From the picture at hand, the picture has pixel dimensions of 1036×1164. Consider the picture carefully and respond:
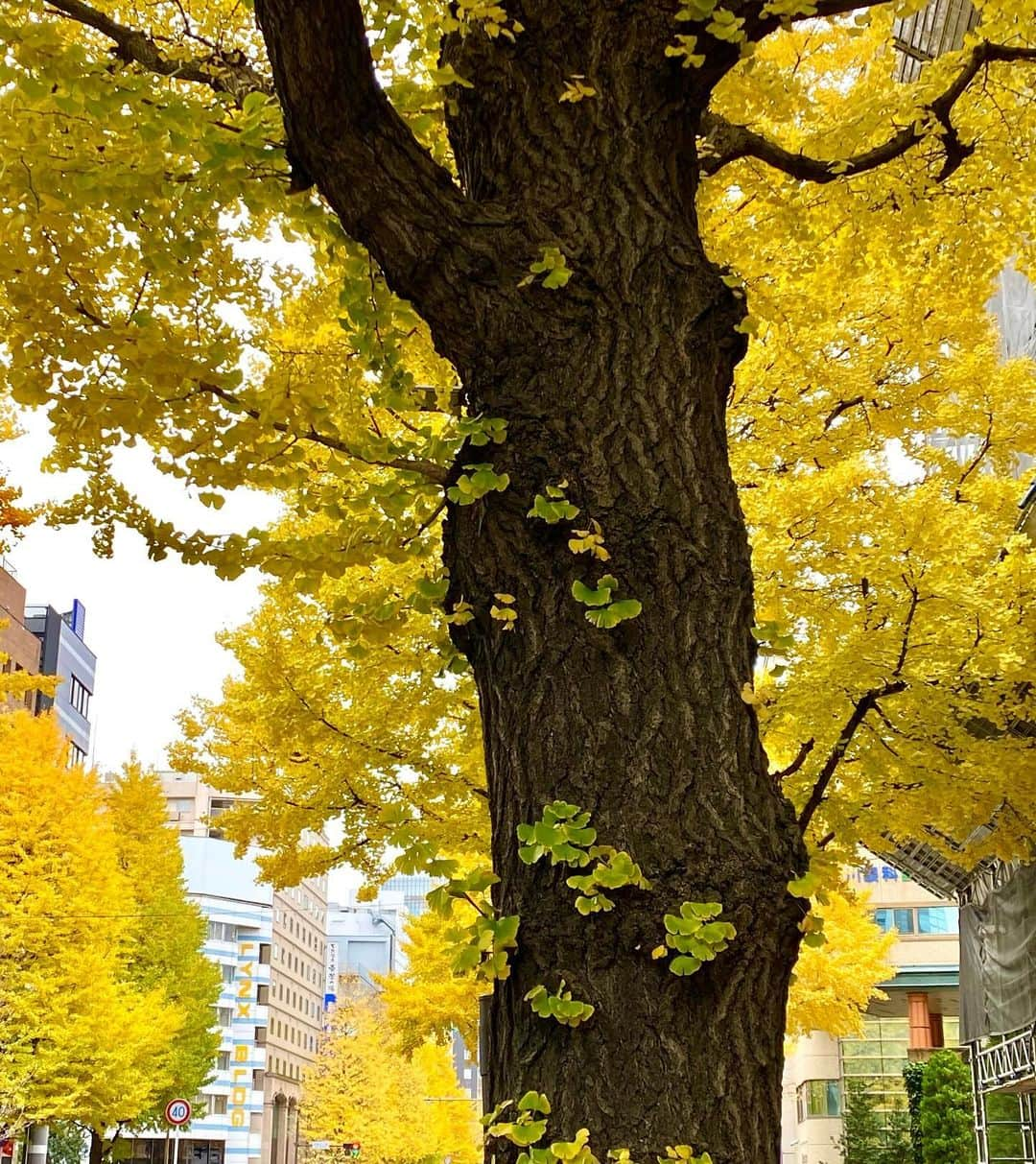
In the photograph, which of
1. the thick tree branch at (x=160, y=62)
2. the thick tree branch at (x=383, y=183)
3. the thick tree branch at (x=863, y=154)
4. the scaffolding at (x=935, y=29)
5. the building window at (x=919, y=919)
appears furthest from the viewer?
the building window at (x=919, y=919)

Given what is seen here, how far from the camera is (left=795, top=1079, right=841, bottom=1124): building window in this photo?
28.0m

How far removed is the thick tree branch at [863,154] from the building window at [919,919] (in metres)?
30.2

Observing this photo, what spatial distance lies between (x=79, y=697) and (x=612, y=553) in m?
49.6

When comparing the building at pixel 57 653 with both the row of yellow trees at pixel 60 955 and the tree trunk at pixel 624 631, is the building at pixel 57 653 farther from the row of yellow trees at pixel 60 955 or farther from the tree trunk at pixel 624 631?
the tree trunk at pixel 624 631

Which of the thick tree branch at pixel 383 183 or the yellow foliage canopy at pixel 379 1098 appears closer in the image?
the thick tree branch at pixel 383 183

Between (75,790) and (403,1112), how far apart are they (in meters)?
24.2

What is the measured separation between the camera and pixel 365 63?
2689 millimetres

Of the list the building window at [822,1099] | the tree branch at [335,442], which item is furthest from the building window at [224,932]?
the tree branch at [335,442]

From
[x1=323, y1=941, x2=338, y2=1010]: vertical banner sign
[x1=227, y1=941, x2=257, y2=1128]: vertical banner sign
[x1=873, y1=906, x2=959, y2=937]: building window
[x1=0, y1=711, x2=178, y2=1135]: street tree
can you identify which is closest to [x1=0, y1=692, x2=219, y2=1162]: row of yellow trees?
[x1=0, y1=711, x2=178, y2=1135]: street tree

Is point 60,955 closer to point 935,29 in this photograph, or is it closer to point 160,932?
point 160,932

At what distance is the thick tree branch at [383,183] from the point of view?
2672 mm

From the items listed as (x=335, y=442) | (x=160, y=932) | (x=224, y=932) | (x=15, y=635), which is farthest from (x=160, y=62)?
(x=224, y=932)

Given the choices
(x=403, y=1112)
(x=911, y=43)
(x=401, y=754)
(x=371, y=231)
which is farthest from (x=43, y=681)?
(x=403, y=1112)

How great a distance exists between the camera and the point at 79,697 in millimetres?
49062
